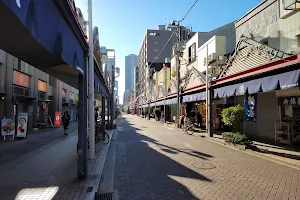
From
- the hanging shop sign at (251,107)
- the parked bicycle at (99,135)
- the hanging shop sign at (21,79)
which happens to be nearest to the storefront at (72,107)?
the hanging shop sign at (21,79)

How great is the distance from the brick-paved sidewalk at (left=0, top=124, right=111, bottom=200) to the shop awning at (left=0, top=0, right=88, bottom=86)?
287 cm

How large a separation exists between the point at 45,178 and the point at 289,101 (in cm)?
1233

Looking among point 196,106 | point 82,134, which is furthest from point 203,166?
point 196,106

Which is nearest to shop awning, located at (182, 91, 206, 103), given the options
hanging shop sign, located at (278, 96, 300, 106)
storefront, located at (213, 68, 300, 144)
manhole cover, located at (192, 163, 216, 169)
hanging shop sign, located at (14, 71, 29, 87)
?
storefront, located at (213, 68, 300, 144)

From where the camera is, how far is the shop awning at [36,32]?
8.62ft

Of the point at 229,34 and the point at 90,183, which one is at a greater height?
the point at 229,34

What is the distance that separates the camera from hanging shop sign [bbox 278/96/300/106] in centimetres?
1255

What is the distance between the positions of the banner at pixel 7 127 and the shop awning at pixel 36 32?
1114 centimetres

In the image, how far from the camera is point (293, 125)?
13.1m

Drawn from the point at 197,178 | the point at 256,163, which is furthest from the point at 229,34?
the point at 197,178

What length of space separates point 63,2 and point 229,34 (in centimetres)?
2987

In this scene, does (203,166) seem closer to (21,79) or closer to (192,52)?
(21,79)

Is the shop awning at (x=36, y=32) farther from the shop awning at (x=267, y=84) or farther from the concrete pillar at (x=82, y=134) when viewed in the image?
the shop awning at (x=267, y=84)

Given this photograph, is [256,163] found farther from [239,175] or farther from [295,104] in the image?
[295,104]
